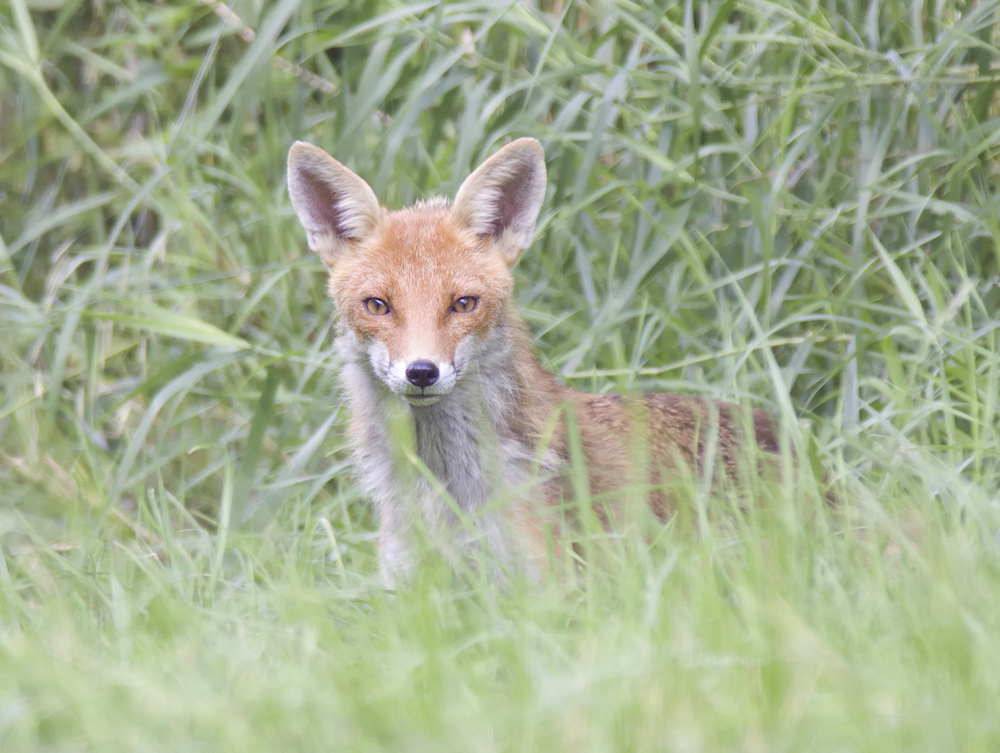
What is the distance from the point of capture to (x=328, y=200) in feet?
13.2

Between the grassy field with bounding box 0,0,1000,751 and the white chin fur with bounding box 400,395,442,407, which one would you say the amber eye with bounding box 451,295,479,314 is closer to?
the white chin fur with bounding box 400,395,442,407

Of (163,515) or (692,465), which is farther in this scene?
(692,465)

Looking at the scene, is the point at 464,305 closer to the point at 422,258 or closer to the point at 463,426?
the point at 422,258

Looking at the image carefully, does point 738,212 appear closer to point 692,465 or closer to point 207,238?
point 692,465

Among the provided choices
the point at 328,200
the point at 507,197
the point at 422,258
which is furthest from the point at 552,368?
the point at 328,200

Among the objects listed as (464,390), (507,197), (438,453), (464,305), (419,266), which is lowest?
(438,453)

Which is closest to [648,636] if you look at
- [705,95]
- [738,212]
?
[738,212]

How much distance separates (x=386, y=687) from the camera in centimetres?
222

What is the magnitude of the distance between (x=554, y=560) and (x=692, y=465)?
998mm

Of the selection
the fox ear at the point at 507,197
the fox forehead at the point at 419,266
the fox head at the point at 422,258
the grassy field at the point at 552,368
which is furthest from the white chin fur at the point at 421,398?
the fox ear at the point at 507,197

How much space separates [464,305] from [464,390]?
0.27m

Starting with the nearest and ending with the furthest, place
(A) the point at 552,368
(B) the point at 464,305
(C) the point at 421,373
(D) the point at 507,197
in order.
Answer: (C) the point at 421,373 < (B) the point at 464,305 < (D) the point at 507,197 < (A) the point at 552,368

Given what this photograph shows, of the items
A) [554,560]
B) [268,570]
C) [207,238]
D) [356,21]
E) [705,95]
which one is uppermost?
[356,21]

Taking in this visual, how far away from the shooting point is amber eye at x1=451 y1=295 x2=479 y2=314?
144 inches
